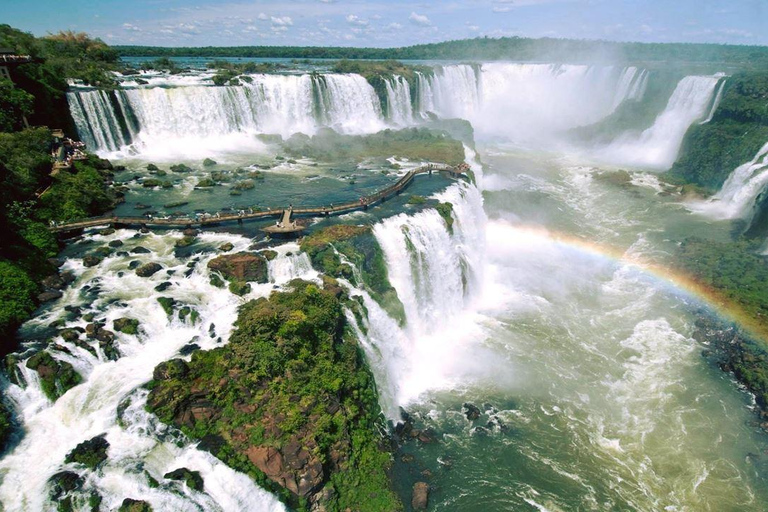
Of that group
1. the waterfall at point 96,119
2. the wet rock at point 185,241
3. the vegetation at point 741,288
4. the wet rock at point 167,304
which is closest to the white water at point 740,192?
the vegetation at point 741,288

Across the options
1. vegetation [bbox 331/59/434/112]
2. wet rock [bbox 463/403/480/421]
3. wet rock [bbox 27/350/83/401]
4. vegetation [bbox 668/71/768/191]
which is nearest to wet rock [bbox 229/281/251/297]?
wet rock [bbox 27/350/83/401]

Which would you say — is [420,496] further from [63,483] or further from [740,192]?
[740,192]

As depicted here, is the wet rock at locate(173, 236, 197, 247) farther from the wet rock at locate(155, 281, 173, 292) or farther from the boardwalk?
the wet rock at locate(155, 281, 173, 292)

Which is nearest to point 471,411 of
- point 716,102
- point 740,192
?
Answer: point 740,192

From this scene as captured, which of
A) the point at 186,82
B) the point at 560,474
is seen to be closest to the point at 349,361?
the point at 560,474

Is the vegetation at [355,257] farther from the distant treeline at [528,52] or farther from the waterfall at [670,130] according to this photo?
the distant treeline at [528,52]

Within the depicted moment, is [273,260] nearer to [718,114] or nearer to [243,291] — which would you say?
[243,291]

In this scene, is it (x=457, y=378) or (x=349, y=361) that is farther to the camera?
(x=457, y=378)

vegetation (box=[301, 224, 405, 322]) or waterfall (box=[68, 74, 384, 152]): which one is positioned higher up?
waterfall (box=[68, 74, 384, 152])
